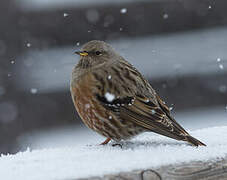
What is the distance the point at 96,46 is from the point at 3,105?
5.87 ft

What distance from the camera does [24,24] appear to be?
5.18 metres

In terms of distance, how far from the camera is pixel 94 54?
12.8 ft

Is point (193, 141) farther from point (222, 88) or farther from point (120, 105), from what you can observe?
point (222, 88)

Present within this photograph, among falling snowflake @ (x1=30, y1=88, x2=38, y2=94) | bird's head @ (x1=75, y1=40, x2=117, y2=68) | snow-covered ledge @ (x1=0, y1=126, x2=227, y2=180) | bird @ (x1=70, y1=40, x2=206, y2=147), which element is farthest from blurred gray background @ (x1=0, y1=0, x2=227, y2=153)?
snow-covered ledge @ (x1=0, y1=126, x2=227, y2=180)

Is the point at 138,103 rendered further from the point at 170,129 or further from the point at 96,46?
the point at 96,46

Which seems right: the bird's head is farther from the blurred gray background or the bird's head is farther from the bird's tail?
the blurred gray background

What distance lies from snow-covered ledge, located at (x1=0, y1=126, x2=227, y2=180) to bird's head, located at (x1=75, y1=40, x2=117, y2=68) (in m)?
1.04

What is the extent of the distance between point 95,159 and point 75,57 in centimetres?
305

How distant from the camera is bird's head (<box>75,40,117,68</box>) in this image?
3.85 m

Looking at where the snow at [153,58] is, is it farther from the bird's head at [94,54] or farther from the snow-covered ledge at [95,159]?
the snow-covered ledge at [95,159]

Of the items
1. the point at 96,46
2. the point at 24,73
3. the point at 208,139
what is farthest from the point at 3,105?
the point at 208,139

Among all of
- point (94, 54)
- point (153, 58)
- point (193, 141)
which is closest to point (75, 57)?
point (153, 58)

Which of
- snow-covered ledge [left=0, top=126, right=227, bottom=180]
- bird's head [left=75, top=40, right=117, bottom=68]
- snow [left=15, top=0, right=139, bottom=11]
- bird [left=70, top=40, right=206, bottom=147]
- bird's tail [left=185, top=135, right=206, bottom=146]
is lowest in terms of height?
snow-covered ledge [left=0, top=126, right=227, bottom=180]

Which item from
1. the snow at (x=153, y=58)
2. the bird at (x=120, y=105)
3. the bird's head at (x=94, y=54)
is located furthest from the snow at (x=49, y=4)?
the bird at (x=120, y=105)
